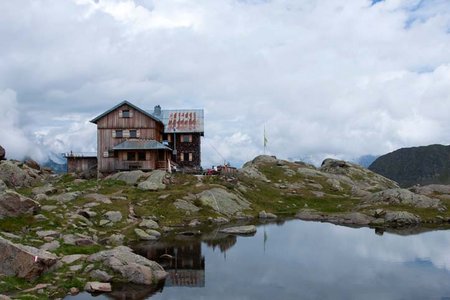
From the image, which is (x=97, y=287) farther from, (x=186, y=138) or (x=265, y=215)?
(x=186, y=138)

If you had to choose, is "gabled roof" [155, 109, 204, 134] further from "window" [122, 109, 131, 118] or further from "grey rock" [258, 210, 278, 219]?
"grey rock" [258, 210, 278, 219]

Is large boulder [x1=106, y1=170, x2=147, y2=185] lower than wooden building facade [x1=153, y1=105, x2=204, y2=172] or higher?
lower

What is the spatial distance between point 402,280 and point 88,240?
31.6 metres

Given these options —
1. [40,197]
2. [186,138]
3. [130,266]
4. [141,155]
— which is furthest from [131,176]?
[130,266]

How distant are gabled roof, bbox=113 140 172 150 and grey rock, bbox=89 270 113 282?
52.2m

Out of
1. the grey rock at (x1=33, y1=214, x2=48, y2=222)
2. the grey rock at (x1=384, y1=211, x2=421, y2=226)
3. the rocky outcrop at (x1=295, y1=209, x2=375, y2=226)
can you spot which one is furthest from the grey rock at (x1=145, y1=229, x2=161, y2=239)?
the grey rock at (x1=384, y1=211, x2=421, y2=226)

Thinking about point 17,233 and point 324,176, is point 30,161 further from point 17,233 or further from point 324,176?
point 324,176

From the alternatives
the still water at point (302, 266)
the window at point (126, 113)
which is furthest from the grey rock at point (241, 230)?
the window at point (126, 113)

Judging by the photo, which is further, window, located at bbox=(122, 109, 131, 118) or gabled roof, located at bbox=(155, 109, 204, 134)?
gabled roof, located at bbox=(155, 109, 204, 134)

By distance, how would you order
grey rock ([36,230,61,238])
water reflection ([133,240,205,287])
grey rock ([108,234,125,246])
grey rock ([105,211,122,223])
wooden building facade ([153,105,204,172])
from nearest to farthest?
water reflection ([133,240,205,287]), grey rock ([36,230,61,238]), grey rock ([108,234,125,246]), grey rock ([105,211,122,223]), wooden building facade ([153,105,204,172])

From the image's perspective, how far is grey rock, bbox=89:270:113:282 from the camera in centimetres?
3506

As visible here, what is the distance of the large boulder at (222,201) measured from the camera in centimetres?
7226

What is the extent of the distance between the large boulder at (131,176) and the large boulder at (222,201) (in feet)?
46.5

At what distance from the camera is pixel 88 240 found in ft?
146
